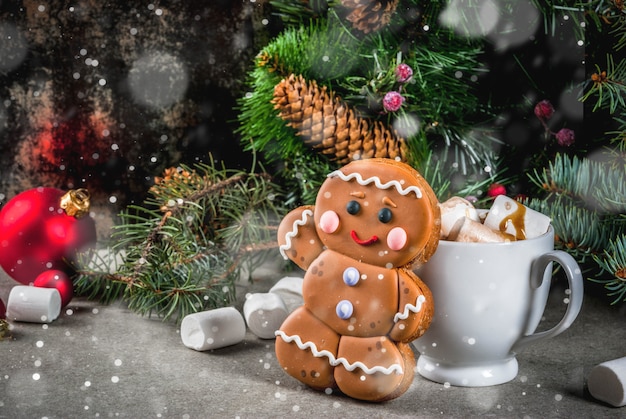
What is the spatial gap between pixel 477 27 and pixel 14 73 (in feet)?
2.63

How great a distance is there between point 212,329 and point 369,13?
48cm

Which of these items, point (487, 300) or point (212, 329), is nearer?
→ point (487, 300)

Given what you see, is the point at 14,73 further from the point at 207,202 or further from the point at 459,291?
the point at 459,291

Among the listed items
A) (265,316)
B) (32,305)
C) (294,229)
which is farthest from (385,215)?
(32,305)

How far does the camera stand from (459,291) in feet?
2.67

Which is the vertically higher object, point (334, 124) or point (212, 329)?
point (334, 124)

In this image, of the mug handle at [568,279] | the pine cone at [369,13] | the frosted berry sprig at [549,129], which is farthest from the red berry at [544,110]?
the mug handle at [568,279]

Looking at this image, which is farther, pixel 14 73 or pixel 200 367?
pixel 14 73

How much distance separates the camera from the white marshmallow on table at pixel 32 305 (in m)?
1.02

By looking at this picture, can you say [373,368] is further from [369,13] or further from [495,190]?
[369,13]

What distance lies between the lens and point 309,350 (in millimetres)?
813

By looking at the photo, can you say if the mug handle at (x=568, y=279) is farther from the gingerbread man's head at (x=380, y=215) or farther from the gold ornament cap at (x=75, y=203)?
the gold ornament cap at (x=75, y=203)

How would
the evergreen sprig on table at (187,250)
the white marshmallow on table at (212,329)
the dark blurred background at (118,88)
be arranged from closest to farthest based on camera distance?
the white marshmallow on table at (212,329) → the evergreen sprig on table at (187,250) → the dark blurred background at (118,88)

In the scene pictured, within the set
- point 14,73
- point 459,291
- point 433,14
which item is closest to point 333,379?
point 459,291
